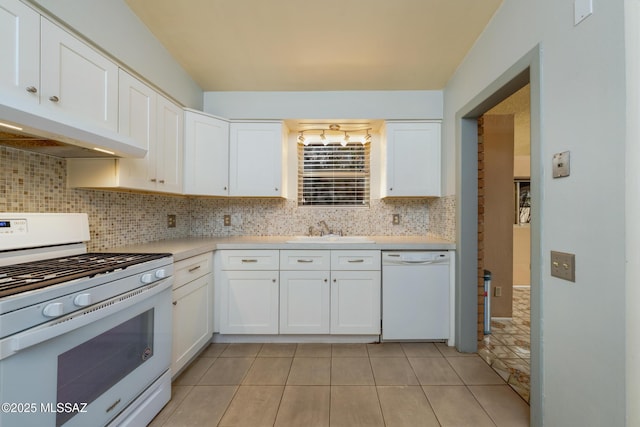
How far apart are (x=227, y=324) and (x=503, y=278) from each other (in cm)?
298

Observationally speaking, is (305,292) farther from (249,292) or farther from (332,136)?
(332,136)

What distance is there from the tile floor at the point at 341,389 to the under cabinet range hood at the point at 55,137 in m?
1.56

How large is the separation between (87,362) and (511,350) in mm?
3006

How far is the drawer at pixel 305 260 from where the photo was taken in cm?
248

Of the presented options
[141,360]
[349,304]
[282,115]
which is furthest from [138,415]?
[282,115]

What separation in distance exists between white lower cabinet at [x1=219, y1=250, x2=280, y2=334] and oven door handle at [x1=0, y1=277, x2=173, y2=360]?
0.95 metres

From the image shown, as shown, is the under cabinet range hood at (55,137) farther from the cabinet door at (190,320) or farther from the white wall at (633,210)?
the white wall at (633,210)

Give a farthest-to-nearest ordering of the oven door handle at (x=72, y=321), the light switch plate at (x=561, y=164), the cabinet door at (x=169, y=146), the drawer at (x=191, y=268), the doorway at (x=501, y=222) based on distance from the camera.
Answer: the doorway at (x=501, y=222), the cabinet door at (x=169, y=146), the drawer at (x=191, y=268), the light switch plate at (x=561, y=164), the oven door handle at (x=72, y=321)

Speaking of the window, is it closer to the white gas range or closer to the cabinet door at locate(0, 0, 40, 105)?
the white gas range

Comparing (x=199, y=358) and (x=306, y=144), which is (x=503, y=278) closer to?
(x=306, y=144)

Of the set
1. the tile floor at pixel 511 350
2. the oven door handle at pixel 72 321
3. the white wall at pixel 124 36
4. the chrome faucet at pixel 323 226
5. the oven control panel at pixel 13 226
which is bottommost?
the tile floor at pixel 511 350

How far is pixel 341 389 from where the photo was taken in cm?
188

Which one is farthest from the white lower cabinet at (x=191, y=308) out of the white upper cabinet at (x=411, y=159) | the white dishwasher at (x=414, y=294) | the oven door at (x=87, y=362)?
the white upper cabinet at (x=411, y=159)

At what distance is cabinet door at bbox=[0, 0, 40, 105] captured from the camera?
114 centimetres
